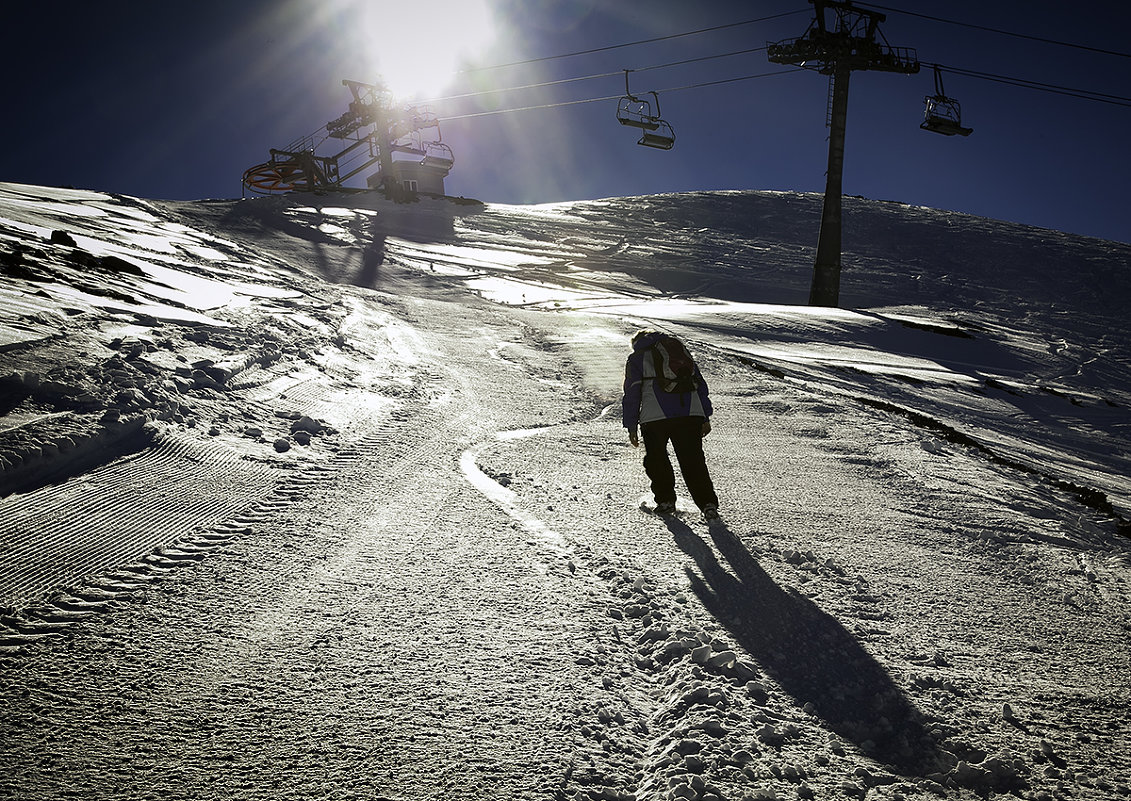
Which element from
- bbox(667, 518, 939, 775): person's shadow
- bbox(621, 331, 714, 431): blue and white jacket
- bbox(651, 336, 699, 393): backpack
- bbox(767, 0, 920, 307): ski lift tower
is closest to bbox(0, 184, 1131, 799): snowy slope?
bbox(667, 518, 939, 775): person's shadow

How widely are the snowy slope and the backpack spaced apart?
0.95m

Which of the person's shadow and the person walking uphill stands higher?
→ the person walking uphill

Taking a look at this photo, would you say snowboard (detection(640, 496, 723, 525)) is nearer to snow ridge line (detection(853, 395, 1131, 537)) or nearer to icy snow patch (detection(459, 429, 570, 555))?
icy snow patch (detection(459, 429, 570, 555))

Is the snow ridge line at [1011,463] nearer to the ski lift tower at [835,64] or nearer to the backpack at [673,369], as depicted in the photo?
the backpack at [673,369]

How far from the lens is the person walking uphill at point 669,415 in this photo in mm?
4547

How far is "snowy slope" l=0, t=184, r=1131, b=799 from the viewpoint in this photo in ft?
7.51

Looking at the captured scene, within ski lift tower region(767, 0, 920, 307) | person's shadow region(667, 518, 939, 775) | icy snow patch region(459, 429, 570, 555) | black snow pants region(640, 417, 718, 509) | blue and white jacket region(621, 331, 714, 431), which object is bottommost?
person's shadow region(667, 518, 939, 775)

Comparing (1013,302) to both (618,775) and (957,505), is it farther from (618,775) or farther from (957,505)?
(618,775)

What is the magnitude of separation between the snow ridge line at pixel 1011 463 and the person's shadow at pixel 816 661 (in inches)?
110

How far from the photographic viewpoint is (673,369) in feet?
15.0

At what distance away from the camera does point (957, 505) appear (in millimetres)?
4703

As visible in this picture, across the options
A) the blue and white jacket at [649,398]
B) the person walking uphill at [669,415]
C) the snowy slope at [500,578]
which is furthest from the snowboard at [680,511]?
the blue and white jacket at [649,398]

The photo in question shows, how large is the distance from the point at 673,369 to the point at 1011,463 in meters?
3.66

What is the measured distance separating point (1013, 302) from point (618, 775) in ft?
101
